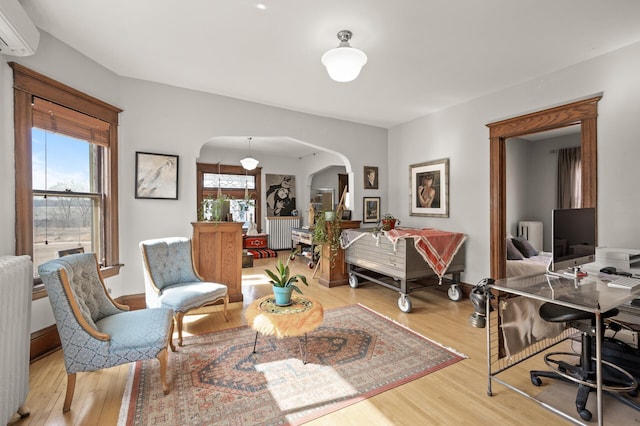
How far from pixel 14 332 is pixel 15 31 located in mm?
1919

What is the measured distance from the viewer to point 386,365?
7.98ft

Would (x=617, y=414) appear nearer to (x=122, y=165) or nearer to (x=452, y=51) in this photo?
(x=452, y=51)

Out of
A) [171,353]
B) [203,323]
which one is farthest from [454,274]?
[171,353]

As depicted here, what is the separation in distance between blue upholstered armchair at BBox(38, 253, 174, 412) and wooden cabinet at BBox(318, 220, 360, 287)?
294 cm

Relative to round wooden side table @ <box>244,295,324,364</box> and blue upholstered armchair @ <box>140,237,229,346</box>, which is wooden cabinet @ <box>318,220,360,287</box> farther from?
round wooden side table @ <box>244,295,324,364</box>

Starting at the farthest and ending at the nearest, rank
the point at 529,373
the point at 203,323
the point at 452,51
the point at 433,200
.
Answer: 1. the point at 433,200
2. the point at 203,323
3. the point at 452,51
4. the point at 529,373

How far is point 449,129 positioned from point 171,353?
450 centimetres

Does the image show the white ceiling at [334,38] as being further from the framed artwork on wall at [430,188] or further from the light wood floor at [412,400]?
the light wood floor at [412,400]

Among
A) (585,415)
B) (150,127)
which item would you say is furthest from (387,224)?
(150,127)

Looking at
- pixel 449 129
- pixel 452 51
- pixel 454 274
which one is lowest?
pixel 454 274

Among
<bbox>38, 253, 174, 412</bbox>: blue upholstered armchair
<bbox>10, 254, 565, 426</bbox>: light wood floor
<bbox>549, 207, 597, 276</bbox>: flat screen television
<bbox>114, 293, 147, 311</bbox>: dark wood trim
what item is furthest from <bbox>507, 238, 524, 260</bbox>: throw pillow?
<bbox>114, 293, 147, 311</bbox>: dark wood trim

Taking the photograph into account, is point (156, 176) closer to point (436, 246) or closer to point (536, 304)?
point (436, 246)

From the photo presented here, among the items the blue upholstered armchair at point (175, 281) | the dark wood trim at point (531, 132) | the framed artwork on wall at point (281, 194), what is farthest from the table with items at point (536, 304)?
the framed artwork on wall at point (281, 194)

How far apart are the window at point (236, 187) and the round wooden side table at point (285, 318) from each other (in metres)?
5.32
